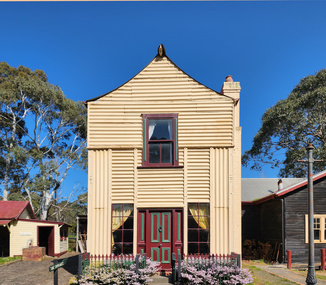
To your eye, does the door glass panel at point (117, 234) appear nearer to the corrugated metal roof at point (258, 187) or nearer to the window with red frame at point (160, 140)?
the window with red frame at point (160, 140)

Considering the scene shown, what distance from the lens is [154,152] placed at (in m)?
13.0

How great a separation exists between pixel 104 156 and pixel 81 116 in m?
27.1

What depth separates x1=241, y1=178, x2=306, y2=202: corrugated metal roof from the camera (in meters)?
23.7

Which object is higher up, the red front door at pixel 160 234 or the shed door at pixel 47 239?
the red front door at pixel 160 234

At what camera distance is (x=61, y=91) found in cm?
3766

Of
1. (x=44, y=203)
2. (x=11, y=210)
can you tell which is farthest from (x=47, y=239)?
(x=44, y=203)

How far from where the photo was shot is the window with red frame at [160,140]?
12.9 meters

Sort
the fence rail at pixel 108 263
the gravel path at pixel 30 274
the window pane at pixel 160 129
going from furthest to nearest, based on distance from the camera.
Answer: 1. the window pane at pixel 160 129
2. the gravel path at pixel 30 274
3. the fence rail at pixel 108 263

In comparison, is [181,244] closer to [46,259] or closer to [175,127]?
[175,127]

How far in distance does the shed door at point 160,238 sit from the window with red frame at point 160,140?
1896 millimetres

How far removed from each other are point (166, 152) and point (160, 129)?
0.90 meters

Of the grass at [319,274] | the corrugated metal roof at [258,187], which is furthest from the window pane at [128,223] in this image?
the corrugated metal roof at [258,187]

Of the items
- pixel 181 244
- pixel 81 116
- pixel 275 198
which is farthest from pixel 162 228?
pixel 81 116

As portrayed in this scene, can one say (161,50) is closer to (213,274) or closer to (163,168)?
(163,168)
